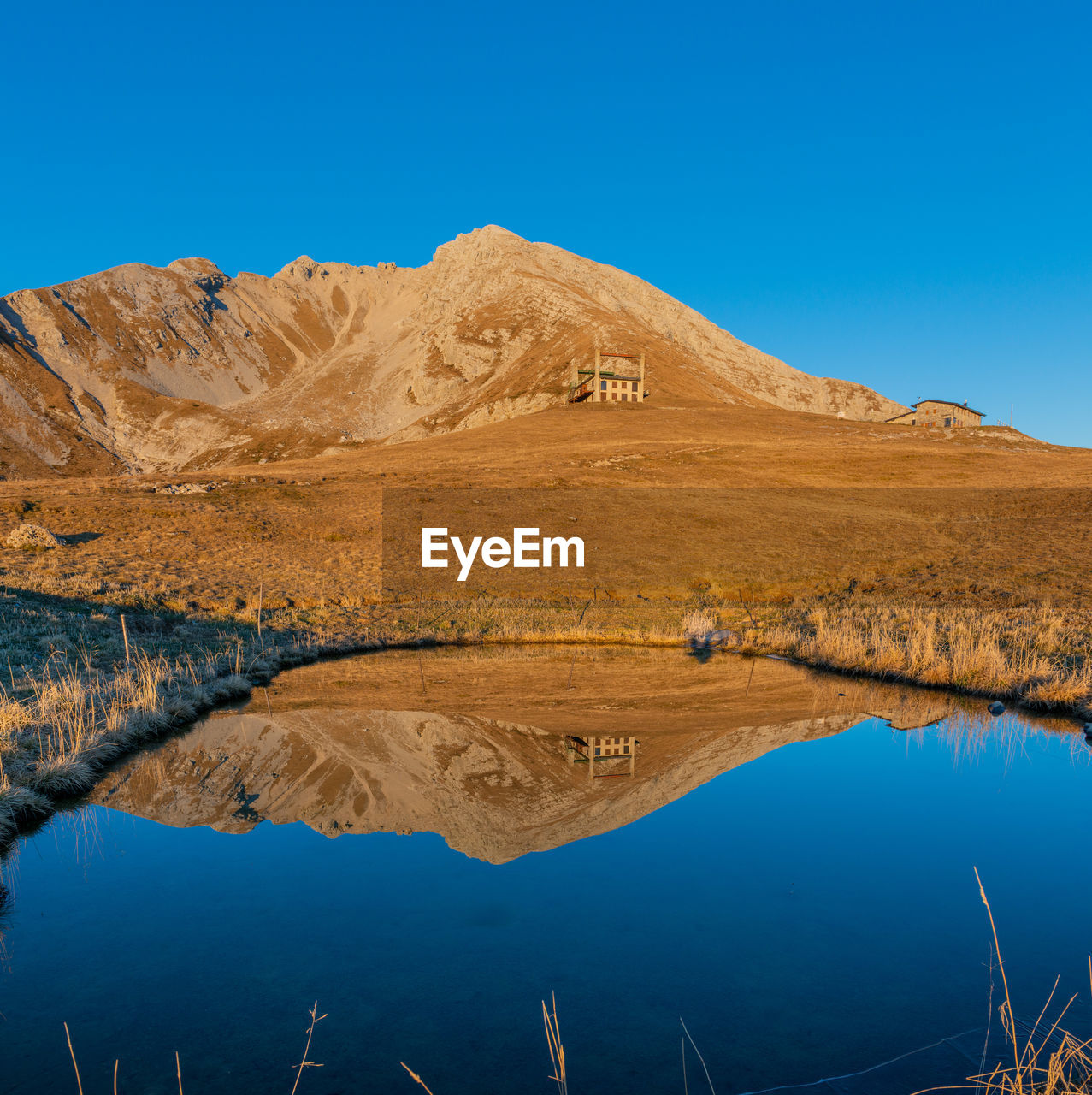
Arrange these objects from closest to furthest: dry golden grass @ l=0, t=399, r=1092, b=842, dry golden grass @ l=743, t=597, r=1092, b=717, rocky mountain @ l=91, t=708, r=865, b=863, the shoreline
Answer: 1. rocky mountain @ l=91, t=708, r=865, b=863
2. the shoreline
3. dry golden grass @ l=0, t=399, r=1092, b=842
4. dry golden grass @ l=743, t=597, r=1092, b=717

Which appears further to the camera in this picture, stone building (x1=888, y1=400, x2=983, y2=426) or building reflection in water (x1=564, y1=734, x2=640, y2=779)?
stone building (x1=888, y1=400, x2=983, y2=426)

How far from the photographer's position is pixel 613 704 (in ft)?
51.3

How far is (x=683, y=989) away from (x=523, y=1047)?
1372mm

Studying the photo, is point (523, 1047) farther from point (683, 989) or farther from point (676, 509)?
point (676, 509)

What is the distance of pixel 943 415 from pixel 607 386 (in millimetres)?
46449

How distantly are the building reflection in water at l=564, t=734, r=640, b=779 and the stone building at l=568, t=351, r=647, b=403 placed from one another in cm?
8503

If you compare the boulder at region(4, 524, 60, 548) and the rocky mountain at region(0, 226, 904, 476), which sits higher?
the rocky mountain at region(0, 226, 904, 476)

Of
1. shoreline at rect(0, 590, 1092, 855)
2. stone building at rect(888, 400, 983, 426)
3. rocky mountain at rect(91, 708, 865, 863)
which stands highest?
stone building at rect(888, 400, 983, 426)

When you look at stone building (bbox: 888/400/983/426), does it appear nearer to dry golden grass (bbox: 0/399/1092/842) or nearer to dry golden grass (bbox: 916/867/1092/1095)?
dry golden grass (bbox: 0/399/1092/842)

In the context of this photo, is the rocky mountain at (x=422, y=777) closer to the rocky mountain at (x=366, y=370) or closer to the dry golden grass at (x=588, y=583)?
the dry golden grass at (x=588, y=583)

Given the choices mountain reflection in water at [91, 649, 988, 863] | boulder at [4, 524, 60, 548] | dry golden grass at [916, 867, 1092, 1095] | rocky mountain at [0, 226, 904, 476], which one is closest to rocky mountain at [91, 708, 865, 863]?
mountain reflection in water at [91, 649, 988, 863]

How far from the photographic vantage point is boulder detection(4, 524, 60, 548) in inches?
1055

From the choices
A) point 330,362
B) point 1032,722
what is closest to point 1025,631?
point 1032,722

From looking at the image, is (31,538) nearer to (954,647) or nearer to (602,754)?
(602,754)
